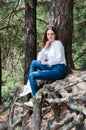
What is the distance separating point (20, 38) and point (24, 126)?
6193 mm

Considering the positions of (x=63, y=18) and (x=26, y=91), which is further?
(x=63, y=18)

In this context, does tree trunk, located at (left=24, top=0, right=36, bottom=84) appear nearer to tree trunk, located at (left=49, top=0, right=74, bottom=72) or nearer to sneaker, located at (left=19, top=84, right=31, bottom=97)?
tree trunk, located at (left=49, top=0, right=74, bottom=72)

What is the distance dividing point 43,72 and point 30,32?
361 centimetres

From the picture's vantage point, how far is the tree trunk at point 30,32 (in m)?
10.1

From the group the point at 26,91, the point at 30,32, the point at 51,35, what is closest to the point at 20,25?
the point at 30,32

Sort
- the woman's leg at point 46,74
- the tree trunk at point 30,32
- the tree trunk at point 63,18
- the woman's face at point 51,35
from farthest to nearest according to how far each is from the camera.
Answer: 1. the tree trunk at point 30,32
2. the tree trunk at point 63,18
3. the woman's face at point 51,35
4. the woman's leg at point 46,74

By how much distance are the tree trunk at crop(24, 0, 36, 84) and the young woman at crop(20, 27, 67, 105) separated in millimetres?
3122

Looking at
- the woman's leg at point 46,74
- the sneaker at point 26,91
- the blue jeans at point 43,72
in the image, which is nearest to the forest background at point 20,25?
the sneaker at point 26,91

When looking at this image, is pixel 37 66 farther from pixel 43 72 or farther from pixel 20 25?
pixel 20 25

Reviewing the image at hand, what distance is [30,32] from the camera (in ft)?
33.6

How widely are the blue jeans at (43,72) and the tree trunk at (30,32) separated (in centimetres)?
317

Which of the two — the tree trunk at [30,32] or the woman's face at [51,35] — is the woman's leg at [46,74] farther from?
the tree trunk at [30,32]

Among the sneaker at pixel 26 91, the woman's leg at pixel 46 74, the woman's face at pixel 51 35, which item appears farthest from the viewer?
the sneaker at pixel 26 91

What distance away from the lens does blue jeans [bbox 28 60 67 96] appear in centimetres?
675
